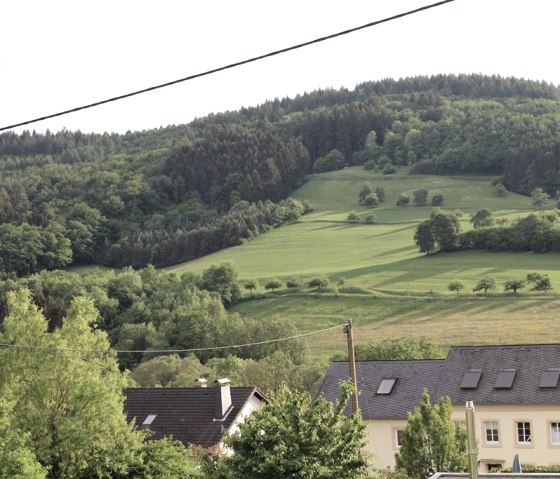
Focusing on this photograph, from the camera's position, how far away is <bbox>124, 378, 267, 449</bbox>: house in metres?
42.8

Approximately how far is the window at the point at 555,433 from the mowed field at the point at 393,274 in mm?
37382

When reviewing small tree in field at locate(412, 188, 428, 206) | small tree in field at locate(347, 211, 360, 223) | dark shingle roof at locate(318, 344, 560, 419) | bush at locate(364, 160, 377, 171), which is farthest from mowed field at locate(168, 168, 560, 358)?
dark shingle roof at locate(318, 344, 560, 419)

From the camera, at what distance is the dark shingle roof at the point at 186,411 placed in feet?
140

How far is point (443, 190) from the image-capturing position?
16025 centimetres

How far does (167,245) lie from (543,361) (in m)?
119

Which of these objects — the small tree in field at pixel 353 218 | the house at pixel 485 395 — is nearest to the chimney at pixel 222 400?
the house at pixel 485 395

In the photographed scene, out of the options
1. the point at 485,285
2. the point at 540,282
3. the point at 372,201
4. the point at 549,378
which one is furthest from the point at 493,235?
the point at 549,378

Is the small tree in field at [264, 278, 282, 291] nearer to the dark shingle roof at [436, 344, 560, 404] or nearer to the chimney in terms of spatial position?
the dark shingle roof at [436, 344, 560, 404]

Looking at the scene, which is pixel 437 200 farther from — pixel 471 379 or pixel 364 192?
pixel 471 379

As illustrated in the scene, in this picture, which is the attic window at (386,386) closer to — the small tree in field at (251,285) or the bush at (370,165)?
the small tree in field at (251,285)

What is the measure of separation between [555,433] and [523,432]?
4.11 ft

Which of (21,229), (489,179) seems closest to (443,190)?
(489,179)

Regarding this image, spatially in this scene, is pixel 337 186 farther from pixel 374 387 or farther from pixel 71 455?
pixel 71 455

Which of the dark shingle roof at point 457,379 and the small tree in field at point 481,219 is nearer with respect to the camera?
the dark shingle roof at point 457,379
